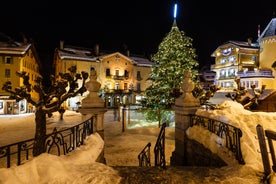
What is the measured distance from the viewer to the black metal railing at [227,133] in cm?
534

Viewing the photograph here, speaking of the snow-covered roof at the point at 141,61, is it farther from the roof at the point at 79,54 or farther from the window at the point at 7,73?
the window at the point at 7,73

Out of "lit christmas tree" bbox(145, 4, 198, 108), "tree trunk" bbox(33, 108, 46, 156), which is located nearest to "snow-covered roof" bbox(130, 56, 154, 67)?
"lit christmas tree" bbox(145, 4, 198, 108)

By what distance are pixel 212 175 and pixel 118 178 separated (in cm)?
222

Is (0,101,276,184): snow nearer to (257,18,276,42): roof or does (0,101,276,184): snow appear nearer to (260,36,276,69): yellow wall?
(260,36,276,69): yellow wall

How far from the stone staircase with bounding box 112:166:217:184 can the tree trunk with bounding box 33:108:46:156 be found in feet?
8.08

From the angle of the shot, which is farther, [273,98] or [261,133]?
[273,98]

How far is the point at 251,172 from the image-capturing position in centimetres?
470

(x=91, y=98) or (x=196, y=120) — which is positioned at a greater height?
(x=91, y=98)

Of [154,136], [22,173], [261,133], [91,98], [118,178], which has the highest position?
[91,98]

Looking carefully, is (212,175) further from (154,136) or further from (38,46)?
(38,46)

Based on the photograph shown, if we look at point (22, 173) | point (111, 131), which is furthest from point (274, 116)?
point (111, 131)

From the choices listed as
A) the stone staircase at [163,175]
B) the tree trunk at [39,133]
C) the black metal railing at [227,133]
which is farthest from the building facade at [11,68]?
the stone staircase at [163,175]

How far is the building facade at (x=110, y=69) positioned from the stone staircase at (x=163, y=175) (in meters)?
32.1

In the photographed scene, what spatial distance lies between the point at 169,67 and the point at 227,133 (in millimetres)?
12091
